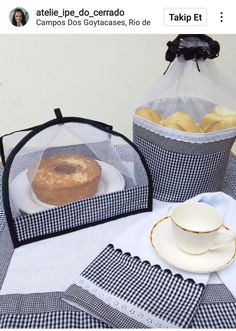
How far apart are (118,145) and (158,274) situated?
23 centimetres

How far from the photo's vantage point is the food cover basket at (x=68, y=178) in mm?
572

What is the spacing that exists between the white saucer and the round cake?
5.1 inches

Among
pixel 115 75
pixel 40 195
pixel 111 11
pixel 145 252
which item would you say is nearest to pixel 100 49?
pixel 115 75

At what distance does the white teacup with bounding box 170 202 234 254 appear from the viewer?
0.49 metres

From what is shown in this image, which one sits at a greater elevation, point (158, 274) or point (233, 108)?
point (233, 108)

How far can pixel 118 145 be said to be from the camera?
2.13 feet

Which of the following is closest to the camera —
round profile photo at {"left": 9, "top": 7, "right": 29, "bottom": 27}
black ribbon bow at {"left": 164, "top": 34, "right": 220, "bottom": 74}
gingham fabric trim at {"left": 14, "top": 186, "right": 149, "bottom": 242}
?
gingham fabric trim at {"left": 14, "top": 186, "right": 149, "bottom": 242}

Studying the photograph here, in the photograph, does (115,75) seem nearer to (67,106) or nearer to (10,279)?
(67,106)

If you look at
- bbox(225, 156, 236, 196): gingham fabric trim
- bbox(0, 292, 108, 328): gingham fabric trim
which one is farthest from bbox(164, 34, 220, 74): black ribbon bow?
bbox(0, 292, 108, 328): gingham fabric trim

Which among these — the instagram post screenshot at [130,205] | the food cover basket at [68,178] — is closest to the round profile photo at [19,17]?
the instagram post screenshot at [130,205]

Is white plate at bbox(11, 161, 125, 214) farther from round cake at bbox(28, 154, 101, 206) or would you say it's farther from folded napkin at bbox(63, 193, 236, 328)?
folded napkin at bbox(63, 193, 236, 328)

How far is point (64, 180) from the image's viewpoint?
609 mm

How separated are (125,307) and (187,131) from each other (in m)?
0.31

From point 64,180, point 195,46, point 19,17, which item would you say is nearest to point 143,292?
point 64,180
